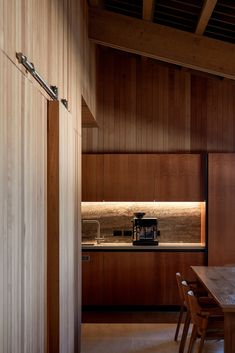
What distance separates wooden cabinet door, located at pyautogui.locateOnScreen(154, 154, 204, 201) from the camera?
6375 mm

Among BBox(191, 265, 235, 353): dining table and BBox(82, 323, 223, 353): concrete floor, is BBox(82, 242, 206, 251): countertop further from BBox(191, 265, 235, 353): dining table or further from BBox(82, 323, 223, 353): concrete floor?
BBox(191, 265, 235, 353): dining table

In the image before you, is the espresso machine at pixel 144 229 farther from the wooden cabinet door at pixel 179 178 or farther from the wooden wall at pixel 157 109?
the wooden wall at pixel 157 109

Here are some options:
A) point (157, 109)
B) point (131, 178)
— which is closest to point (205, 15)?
point (157, 109)

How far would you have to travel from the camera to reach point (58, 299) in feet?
7.91

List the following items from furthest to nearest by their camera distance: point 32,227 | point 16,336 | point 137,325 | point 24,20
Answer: point 137,325, point 32,227, point 24,20, point 16,336

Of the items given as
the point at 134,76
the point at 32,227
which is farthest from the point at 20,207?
the point at 134,76

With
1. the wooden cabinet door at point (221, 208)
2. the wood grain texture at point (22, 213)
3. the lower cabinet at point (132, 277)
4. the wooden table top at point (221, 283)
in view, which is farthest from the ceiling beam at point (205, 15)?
the lower cabinet at point (132, 277)

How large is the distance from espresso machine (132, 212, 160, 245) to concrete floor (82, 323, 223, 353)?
129 centimetres

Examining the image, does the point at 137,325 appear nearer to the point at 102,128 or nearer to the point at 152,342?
the point at 152,342

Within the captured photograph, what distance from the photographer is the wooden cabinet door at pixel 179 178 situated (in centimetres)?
638

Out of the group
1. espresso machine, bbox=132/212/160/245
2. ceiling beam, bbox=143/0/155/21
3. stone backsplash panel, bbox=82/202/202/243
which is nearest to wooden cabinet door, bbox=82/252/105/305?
stone backsplash panel, bbox=82/202/202/243

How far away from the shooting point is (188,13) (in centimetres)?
475

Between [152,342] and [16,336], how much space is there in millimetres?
3466

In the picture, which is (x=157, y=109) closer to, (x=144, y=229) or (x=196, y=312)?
(x=144, y=229)
